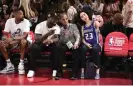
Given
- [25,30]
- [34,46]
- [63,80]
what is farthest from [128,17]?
[25,30]

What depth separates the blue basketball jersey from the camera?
6.92 meters

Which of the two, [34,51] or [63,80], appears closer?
[63,80]

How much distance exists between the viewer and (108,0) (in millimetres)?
8383

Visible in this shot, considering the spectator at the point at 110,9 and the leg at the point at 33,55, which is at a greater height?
the spectator at the point at 110,9

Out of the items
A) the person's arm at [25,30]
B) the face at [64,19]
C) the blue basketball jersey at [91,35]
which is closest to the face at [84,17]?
the blue basketball jersey at [91,35]

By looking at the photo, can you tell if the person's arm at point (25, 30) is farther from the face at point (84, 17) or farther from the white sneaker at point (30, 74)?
the face at point (84, 17)

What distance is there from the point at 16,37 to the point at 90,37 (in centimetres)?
169

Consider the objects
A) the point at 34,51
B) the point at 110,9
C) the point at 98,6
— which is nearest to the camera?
the point at 34,51

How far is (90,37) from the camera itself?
695cm

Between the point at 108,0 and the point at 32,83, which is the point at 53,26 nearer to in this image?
the point at 32,83

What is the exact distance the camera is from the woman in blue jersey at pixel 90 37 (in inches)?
268

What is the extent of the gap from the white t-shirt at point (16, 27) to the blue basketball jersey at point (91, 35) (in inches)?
52.8

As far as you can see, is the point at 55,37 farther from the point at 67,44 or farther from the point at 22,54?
the point at 22,54

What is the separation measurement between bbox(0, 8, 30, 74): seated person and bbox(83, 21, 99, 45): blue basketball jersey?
4.40ft
